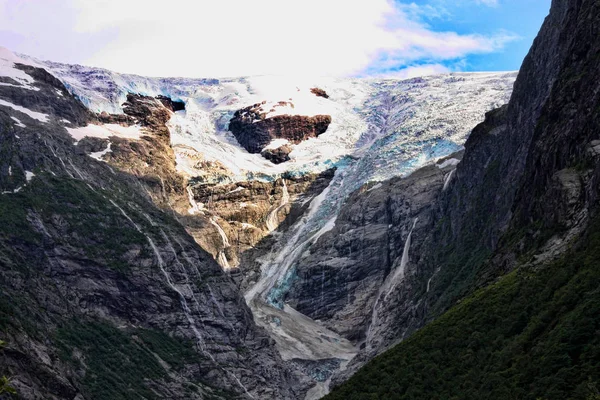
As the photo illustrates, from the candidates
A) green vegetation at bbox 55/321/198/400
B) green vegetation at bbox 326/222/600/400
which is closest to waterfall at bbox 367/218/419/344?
green vegetation at bbox 55/321/198/400

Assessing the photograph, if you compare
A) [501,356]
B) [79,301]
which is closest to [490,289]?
[501,356]

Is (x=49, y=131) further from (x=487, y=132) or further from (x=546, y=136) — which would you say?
(x=546, y=136)

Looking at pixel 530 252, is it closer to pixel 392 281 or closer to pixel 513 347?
pixel 513 347

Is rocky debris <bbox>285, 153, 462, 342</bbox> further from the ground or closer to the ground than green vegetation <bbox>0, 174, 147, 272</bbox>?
closer to the ground

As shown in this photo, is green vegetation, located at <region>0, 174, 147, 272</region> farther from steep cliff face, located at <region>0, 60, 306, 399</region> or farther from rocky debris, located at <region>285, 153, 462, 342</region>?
rocky debris, located at <region>285, 153, 462, 342</region>

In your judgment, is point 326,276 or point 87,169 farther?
point 326,276

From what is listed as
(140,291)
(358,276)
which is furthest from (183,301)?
(358,276)
